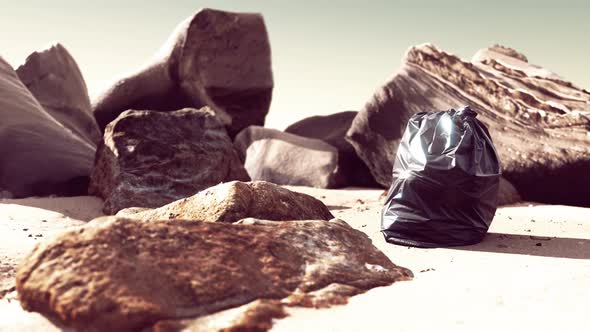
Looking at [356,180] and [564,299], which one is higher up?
[564,299]

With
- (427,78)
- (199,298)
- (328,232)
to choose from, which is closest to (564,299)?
(328,232)

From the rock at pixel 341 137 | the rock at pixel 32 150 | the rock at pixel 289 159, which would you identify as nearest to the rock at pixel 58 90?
the rock at pixel 32 150

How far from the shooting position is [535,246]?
3.57 metres

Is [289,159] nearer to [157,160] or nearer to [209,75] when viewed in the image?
[209,75]

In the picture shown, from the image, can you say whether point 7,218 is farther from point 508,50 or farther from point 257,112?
point 508,50

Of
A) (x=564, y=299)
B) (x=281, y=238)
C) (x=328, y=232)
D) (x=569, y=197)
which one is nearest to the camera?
(x=564, y=299)

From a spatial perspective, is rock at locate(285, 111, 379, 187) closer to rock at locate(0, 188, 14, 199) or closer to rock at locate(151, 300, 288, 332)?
rock at locate(0, 188, 14, 199)

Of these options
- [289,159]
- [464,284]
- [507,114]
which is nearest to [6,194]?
[289,159]

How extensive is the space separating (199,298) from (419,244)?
184 cm

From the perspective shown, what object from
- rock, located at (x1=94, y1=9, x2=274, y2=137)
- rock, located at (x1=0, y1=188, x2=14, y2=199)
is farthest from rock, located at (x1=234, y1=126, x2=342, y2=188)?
rock, located at (x1=0, y1=188, x2=14, y2=199)

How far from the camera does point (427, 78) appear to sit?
7.07 meters

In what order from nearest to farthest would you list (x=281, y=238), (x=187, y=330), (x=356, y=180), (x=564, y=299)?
(x=187, y=330)
(x=564, y=299)
(x=281, y=238)
(x=356, y=180)

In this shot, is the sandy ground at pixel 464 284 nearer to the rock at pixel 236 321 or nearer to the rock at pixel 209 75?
the rock at pixel 236 321

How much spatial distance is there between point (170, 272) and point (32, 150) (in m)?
4.00
